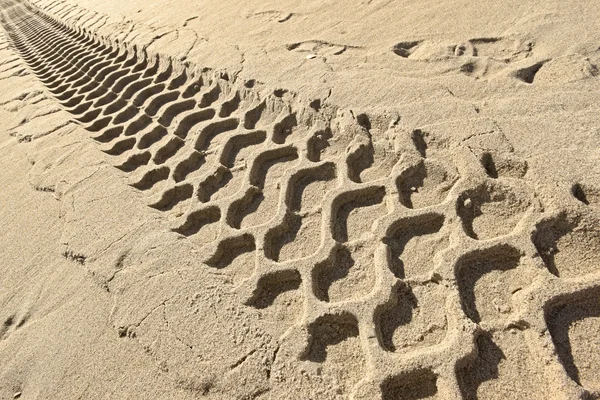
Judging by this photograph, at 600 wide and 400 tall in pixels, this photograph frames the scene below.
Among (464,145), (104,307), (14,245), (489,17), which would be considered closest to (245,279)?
(104,307)

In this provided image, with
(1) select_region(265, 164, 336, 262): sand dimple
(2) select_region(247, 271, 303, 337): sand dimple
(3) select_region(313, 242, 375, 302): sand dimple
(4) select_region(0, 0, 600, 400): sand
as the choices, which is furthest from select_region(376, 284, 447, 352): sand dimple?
(1) select_region(265, 164, 336, 262): sand dimple

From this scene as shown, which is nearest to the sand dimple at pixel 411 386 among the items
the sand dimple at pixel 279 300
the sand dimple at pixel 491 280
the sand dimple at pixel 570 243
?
the sand dimple at pixel 491 280

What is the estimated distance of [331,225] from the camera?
1.48m

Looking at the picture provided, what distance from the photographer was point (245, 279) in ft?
4.50

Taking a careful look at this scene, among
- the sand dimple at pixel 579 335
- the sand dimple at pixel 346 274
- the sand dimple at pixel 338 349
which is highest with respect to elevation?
the sand dimple at pixel 579 335

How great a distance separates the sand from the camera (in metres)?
1.10

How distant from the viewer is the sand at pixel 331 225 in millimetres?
1099

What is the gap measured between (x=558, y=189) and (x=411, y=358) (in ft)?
2.42

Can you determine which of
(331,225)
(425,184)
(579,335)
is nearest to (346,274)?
(331,225)

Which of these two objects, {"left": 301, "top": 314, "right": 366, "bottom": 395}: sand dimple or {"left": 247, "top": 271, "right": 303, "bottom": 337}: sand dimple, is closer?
{"left": 301, "top": 314, "right": 366, "bottom": 395}: sand dimple

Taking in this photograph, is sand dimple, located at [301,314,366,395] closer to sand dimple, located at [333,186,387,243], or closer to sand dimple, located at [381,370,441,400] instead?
sand dimple, located at [381,370,441,400]

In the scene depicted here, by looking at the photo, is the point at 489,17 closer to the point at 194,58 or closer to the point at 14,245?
the point at 194,58

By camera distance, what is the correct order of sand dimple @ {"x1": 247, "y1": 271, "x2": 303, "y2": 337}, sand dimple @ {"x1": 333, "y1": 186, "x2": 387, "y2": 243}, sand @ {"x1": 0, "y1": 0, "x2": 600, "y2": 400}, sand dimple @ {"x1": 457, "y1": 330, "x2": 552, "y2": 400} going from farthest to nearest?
1. sand dimple @ {"x1": 333, "y1": 186, "x2": 387, "y2": 243}
2. sand dimple @ {"x1": 247, "y1": 271, "x2": 303, "y2": 337}
3. sand @ {"x1": 0, "y1": 0, "x2": 600, "y2": 400}
4. sand dimple @ {"x1": 457, "y1": 330, "x2": 552, "y2": 400}

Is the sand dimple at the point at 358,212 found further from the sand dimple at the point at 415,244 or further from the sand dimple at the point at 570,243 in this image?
the sand dimple at the point at 570,243
